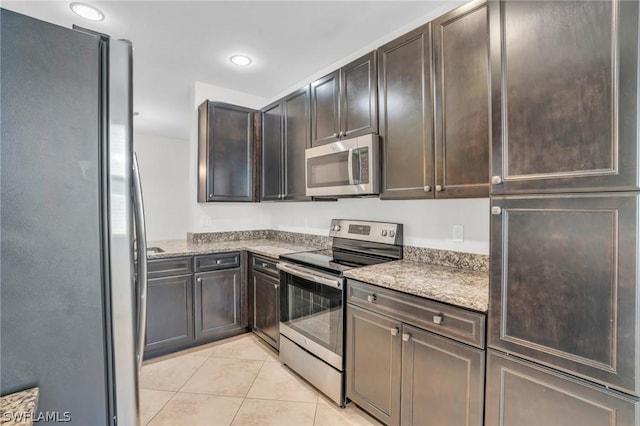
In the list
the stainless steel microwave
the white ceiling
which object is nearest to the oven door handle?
the stainless steel microwave

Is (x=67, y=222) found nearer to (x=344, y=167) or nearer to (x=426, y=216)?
(x=344, y=167)

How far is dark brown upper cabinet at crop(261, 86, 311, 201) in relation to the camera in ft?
8.89

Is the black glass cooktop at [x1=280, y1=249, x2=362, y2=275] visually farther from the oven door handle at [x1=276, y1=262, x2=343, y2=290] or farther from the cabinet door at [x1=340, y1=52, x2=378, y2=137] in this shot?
the cabinet door at [x1=340, y1=52, x2=378, y2=137]

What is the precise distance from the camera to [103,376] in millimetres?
867

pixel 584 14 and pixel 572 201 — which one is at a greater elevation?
pixel 584 14

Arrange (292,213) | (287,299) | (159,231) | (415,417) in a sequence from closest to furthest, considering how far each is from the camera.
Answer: (415,417), (287,299), (292,213), (159,231)

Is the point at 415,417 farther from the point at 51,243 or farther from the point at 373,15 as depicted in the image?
the point at 373,15

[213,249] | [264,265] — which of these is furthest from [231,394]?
[213,249]

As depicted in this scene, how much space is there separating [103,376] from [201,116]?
109 inches

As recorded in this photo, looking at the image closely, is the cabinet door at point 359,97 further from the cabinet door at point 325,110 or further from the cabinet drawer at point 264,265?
the cabinet drawer at point 264,265

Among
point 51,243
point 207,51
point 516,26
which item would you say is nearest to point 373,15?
point 516,26

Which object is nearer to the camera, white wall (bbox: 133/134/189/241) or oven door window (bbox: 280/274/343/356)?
oven door window (bbox: 280/274/343/356)

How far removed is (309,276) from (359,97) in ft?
4.39

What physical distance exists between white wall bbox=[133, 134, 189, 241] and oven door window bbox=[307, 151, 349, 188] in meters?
3.99
